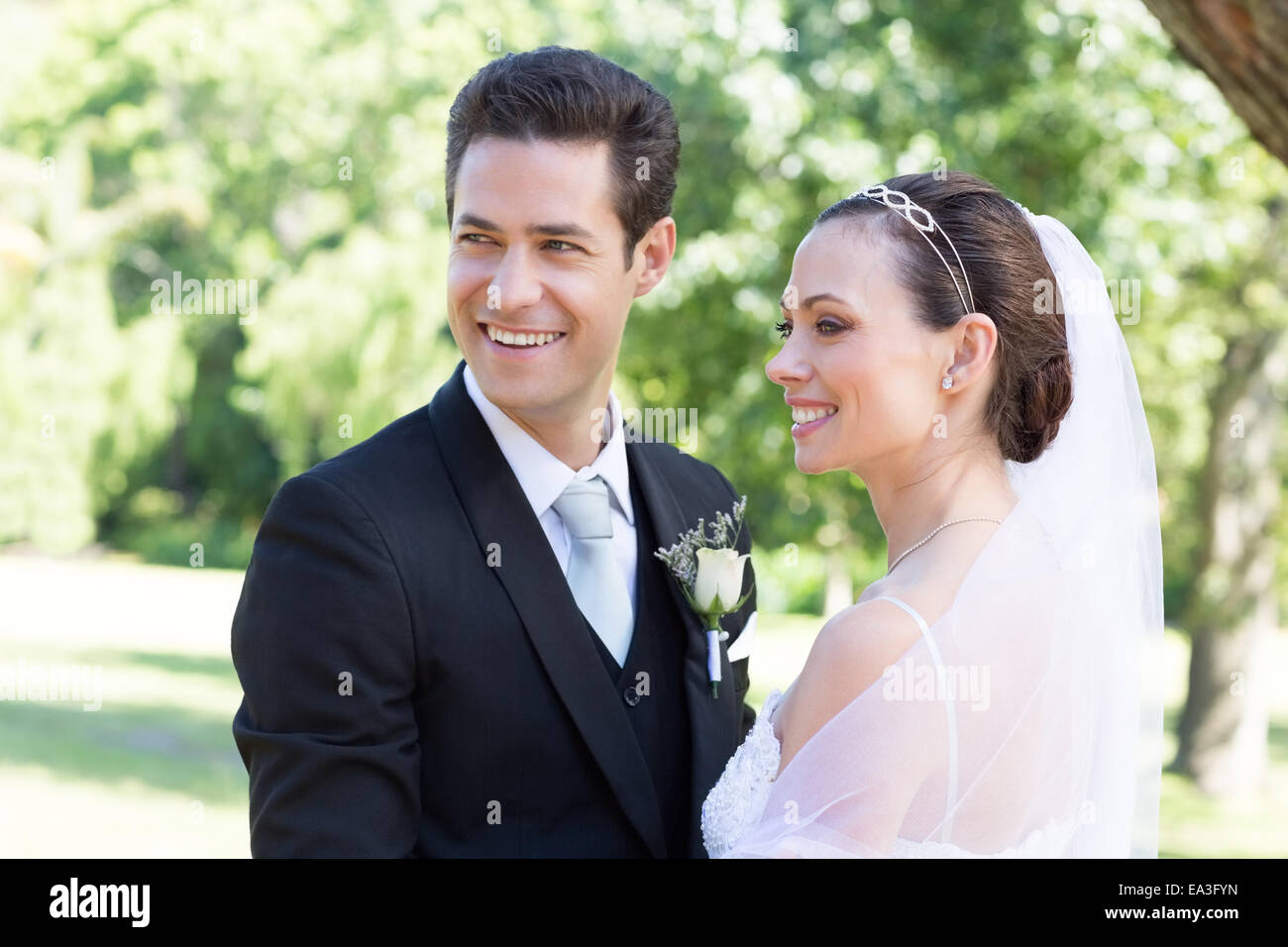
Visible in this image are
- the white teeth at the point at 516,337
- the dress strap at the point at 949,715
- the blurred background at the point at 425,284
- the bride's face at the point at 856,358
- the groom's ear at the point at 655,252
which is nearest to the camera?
the dress strap at the point at 949,715

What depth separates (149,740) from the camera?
656 inches

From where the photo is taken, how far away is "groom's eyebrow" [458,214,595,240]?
2.90 metres

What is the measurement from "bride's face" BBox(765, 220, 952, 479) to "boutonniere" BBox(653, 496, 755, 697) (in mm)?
307

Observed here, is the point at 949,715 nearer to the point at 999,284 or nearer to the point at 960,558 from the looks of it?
the point at 960,558

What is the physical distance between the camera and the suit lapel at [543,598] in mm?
2727

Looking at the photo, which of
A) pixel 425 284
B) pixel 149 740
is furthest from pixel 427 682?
pixel 425 284

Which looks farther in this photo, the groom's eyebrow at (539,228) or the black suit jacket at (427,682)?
the groom's eyebrow at (539,228)

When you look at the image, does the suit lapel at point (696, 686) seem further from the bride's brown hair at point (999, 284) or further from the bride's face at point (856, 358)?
the bride's brown hair at point (999, 284)

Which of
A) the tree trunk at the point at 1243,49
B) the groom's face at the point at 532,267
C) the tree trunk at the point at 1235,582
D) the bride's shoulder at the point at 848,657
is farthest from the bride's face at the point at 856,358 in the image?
the tree trunk at the point at 1235,582

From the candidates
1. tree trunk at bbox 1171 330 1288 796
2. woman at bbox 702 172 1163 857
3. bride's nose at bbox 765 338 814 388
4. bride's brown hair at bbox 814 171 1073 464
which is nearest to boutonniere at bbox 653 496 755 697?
woman at bbox 702 172 1163 857

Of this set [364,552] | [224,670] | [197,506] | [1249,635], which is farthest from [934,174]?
[197,506]

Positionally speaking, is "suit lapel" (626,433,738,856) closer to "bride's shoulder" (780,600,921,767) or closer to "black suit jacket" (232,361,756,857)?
"black suit jacket" (232,361,756,857)

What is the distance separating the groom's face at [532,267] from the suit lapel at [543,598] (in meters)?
0.12

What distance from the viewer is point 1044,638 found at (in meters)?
2.66
